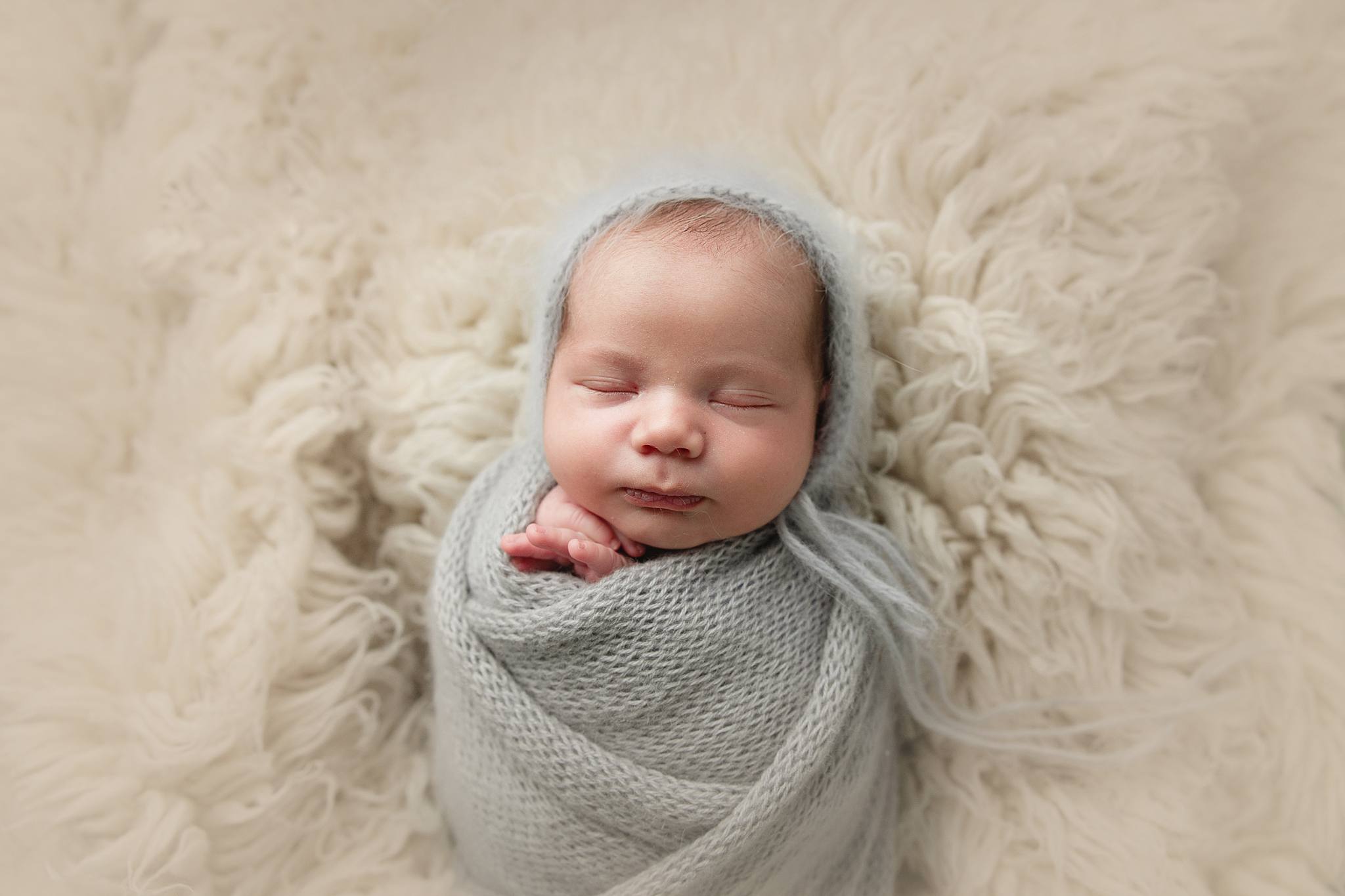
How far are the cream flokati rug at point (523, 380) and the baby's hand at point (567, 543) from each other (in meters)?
0.17

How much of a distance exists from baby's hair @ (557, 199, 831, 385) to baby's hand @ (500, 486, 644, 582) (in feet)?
0.59

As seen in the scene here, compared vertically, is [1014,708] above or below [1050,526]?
below

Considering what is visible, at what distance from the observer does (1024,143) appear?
1012mm

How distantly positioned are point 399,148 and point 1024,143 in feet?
2.31

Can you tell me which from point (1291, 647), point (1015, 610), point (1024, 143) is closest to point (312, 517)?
point (1015, 610)

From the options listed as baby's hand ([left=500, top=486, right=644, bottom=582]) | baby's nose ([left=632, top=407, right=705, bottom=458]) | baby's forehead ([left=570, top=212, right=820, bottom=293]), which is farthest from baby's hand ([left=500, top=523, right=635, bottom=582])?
baby's forehead ([left=570, top=212, right=820, bottom=293])

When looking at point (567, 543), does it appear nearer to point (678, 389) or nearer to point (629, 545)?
point (629, 545)

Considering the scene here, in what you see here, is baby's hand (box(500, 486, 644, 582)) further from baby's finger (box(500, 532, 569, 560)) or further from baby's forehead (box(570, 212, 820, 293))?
baby's forehead (box(570, 212, 820, 293))

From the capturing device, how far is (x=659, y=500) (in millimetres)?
873

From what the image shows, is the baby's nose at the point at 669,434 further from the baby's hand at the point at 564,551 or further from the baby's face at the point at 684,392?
the baby's hand at the point at 564,551

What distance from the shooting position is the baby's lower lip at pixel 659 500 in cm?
87

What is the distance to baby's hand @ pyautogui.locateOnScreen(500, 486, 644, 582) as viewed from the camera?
0.88 m

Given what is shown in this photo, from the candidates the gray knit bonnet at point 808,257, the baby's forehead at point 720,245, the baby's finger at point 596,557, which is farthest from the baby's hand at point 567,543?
the baby's forehead at point 720,245

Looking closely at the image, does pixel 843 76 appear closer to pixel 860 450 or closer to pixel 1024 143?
pixel 1024 143
